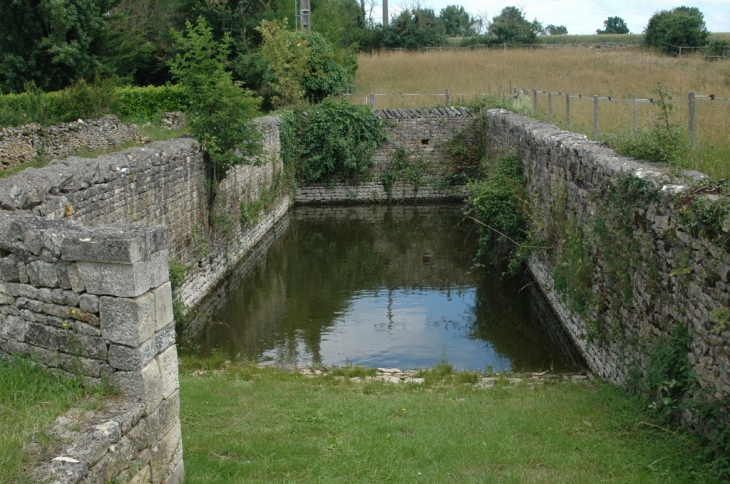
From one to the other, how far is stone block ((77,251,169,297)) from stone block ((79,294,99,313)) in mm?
39

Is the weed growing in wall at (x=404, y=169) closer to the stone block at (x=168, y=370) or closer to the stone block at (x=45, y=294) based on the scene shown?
the stone block at (x=168, y=370)

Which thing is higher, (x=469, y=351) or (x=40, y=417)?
(x=40, y=417)

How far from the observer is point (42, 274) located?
467 centimetres

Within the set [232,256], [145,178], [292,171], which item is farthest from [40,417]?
[292,171]

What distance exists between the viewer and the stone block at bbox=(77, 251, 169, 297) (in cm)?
443

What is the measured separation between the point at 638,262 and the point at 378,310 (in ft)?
18.9

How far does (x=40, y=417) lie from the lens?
13.9ft

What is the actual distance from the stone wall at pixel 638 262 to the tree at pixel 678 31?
26319mm

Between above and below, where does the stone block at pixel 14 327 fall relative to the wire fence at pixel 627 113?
below

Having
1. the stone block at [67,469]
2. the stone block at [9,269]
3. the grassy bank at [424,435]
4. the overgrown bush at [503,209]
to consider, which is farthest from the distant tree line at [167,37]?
the stone block at [67,469]

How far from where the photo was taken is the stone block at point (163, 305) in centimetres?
472

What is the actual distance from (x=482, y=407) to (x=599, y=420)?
3.88 feet

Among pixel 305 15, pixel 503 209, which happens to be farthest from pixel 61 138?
pixel 305 15

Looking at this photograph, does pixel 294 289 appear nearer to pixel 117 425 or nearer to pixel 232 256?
pixel 232 256
